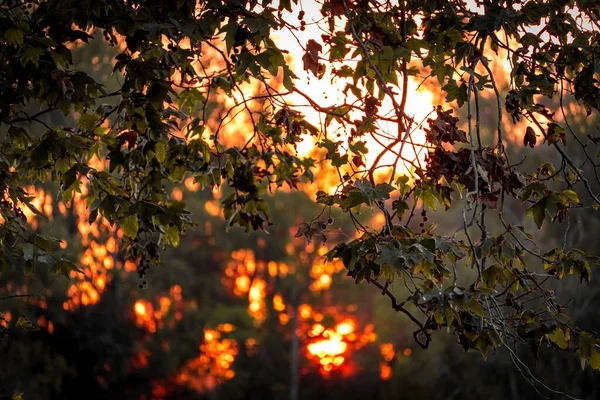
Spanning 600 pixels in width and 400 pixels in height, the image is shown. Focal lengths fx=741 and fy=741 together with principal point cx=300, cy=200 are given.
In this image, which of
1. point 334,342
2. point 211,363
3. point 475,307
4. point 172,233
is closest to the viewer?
point 475,307

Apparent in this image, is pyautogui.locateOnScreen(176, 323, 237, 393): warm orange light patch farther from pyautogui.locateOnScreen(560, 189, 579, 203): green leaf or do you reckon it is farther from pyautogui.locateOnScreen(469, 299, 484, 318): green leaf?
pyautogui.locateOnScreen(469, 299, 484, 318): green leaf

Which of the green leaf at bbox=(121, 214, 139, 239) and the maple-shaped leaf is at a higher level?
the maple-shaped leaf

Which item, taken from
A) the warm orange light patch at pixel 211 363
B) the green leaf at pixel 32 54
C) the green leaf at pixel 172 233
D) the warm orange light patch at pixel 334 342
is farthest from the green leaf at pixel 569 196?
the warm orange light patch at pixel 211 363

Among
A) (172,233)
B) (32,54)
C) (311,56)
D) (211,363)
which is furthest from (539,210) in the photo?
(211,363)

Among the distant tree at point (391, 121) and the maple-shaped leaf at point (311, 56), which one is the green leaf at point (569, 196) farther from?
the maple-shaped leaf at point (311, 56)

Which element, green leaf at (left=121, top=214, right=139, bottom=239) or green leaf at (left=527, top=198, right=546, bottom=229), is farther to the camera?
green leaf at (left=121, top=214, right=139, bottom=239)

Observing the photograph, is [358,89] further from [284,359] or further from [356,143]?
[284,359]

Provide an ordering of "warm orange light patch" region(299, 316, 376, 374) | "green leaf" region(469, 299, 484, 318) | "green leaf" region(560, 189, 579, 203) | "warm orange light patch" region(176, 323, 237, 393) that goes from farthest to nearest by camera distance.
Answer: "warm orange light patch" region(299, 316, 376, 374), "warm orange light patch" region(176, 323, 237, 393), "green leaf" region(560, 189, 579, 203), "green leaf" region(469, 299, 484, 318)

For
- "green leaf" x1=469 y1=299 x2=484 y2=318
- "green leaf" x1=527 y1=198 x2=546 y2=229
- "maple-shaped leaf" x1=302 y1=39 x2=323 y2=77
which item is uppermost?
"maple-shaped leaf" x1=302 y1=39 x2=323 y2=77

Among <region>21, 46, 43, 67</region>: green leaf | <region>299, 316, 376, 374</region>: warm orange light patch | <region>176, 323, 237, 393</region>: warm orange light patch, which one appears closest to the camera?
<region>21, 46, 43, 67</region>: green leaf

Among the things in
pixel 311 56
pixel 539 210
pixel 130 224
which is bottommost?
pixel 539 210

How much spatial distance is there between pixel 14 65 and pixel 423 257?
213 cm

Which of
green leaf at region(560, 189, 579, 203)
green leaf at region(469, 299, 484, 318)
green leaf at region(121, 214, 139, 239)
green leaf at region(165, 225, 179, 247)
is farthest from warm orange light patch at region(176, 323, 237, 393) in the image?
green leaf at region(469, 299, 484, 318)

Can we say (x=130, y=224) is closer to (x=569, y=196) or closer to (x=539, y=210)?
(x=539, y=210)
